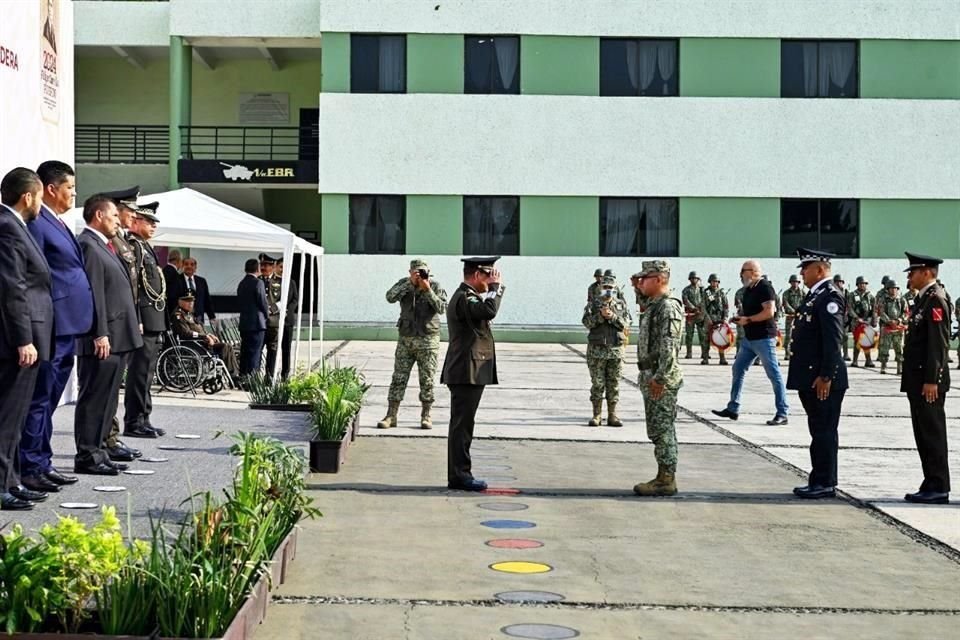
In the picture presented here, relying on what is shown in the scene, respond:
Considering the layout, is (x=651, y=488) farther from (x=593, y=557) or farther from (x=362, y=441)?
(x=362, y=441)

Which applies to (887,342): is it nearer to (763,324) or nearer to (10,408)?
(763,324)

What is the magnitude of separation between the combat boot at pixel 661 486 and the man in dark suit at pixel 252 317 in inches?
354

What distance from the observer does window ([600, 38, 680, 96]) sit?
33.3 meters

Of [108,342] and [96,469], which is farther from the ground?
[108,342]

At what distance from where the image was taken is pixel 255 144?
38.5 meters

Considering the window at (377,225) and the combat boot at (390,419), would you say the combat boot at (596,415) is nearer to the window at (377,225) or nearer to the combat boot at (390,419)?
the combat boot at (390,419)

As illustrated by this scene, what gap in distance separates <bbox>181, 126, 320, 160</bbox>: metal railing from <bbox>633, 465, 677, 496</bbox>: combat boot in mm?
28717

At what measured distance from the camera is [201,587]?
5191 mm

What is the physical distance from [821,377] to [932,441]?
3.12ft

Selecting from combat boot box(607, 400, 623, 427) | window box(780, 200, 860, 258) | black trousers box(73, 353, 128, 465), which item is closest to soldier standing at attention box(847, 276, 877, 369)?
window box(780, 200, 860, 258)

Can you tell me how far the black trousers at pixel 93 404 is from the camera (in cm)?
958

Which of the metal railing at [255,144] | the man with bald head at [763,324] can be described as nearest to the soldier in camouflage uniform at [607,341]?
the man with bald head at [763,324]

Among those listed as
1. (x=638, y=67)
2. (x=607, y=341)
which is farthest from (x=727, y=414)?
(x=638, y=67)

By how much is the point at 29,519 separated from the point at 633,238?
26.5m
